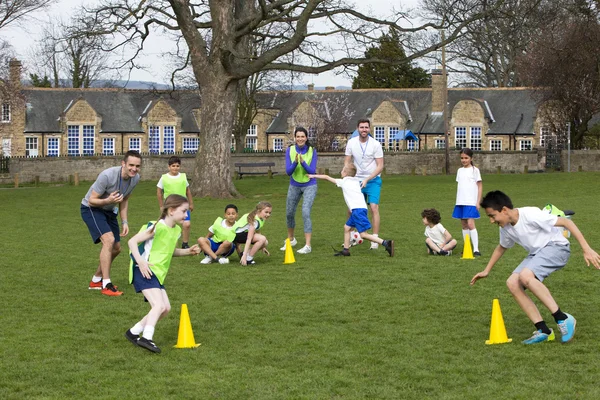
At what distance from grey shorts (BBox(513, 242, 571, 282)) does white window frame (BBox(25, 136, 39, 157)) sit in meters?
67.2

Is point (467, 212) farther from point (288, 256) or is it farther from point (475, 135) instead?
point (475, 135)

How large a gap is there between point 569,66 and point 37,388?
1913 inches

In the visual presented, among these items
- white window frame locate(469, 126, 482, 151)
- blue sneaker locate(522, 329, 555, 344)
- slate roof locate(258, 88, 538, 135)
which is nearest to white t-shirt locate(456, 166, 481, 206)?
blue sneaker locate(522, 329, 555, 344)

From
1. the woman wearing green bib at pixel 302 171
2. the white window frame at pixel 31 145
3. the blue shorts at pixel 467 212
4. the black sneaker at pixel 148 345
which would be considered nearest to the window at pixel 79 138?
the white window frame at pixel 31 145

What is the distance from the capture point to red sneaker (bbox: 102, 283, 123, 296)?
11.8 metres

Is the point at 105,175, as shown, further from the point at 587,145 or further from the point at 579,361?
the point at 587,145

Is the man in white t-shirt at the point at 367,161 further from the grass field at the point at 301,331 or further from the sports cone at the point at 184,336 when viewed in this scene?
the sports cone at the point at 184,336

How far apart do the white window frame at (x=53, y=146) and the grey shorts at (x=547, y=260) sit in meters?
67.7

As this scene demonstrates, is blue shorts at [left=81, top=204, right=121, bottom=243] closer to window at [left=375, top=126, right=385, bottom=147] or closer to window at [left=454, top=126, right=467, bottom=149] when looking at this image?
window at [left=454, top=126, right=467, bottom=149]

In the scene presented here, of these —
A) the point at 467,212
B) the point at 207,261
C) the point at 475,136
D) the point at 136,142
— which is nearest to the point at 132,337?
the point at 207,261

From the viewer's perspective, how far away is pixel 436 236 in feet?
49.9

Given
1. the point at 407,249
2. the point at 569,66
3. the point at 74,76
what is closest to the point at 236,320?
the point at 407,249

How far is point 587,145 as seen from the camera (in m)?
65.7

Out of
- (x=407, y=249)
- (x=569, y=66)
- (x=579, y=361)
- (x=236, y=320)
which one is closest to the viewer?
(x=579, y=361)
